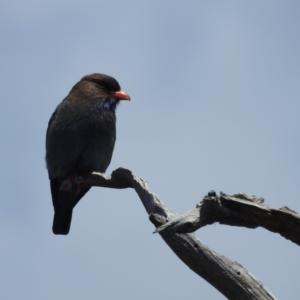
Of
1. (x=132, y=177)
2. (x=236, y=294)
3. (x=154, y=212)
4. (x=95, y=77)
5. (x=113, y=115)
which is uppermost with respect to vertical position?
(x=95, y=77)

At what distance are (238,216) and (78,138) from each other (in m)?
4.23

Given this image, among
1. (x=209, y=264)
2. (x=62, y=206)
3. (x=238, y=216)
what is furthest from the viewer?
(x=62, y=206)

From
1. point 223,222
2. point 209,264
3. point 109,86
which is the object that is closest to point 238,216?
point 223,222

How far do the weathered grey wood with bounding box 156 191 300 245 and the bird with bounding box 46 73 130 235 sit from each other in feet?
13.3

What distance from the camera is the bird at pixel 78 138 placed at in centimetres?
877

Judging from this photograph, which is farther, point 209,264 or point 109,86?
point 109,86

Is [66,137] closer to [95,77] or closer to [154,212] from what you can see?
[95,77]

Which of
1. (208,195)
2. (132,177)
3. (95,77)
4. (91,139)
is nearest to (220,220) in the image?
(208,195)

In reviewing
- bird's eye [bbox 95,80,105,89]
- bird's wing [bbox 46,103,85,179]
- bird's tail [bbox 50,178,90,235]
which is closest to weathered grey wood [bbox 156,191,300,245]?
bird's wing [bbox 46,103,85,179]

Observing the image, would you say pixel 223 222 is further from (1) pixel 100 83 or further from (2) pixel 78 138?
(1) pixel 100 83

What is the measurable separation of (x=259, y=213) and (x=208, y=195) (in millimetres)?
383

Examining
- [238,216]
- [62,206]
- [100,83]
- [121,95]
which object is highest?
[100,83]

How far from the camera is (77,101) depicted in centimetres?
918

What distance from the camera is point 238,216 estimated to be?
4.82m
